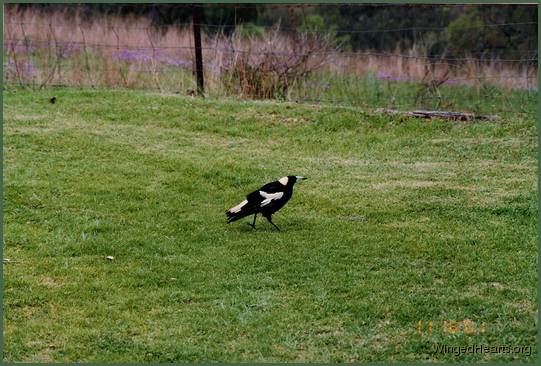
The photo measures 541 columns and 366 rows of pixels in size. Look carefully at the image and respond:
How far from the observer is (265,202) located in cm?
855

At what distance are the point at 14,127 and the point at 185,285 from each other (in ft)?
21.6

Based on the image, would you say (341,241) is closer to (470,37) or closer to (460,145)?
(460,145)

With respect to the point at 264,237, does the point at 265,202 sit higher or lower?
higher

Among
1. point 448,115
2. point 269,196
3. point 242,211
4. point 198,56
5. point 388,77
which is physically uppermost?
point 198,56

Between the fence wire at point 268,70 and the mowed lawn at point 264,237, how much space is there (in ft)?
4.71

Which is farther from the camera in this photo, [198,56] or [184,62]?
[184,62]

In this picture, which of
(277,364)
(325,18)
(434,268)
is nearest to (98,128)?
(434,268)

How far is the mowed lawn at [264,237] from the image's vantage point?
6148mm

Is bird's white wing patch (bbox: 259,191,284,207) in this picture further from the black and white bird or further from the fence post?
the fence post

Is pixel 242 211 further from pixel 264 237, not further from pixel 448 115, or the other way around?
pixel 448 115

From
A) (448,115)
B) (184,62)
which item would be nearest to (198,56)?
(184,62)

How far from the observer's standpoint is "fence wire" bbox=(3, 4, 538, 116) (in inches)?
607

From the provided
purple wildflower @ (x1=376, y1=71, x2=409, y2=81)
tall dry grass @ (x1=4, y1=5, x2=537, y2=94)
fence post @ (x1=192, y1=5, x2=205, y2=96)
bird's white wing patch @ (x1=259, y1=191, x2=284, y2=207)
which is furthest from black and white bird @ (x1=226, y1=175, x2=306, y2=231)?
purple wildflower @ (x1=376, y1=71, x2=409, y2=81)

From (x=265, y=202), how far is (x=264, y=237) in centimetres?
35
